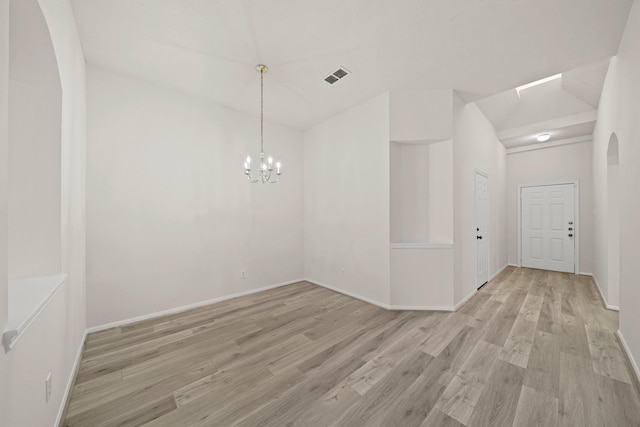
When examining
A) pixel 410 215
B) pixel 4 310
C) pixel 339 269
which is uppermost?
pixel 410 215

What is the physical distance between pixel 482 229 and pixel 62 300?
5.79m

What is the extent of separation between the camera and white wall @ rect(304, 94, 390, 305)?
3.71 metres

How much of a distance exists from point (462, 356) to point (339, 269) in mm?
2308

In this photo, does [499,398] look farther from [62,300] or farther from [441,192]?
[62,300]

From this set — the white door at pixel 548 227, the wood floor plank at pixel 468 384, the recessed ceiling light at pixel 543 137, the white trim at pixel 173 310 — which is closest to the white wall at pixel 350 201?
the white trim at pixel 173 310

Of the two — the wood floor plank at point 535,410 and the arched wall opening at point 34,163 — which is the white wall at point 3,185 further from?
the wood floor plank at point 535,410

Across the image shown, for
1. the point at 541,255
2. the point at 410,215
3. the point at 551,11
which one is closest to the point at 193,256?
the point at 410,215

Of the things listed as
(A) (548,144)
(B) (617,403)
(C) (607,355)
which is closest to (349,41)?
(B) (617,403)

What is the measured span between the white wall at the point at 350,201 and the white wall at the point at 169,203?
75 centimetres

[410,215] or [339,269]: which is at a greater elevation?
[410,215]

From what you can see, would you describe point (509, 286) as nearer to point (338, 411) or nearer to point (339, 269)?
point (339, 269)

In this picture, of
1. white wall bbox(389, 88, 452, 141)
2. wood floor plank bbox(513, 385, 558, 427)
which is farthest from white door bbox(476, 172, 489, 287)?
wood floor plank bbox(513, 385, 558, 427)

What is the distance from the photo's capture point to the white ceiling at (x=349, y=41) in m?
2.13

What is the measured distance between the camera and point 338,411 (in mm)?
1706
